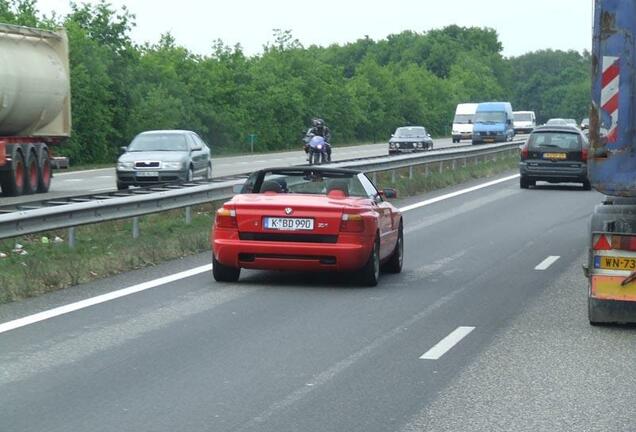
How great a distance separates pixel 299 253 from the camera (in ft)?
48.4

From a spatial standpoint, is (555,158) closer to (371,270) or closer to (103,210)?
(103,210)

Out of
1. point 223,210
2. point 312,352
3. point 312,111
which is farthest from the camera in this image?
point 312,111

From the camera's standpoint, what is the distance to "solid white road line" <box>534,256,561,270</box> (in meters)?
17.4

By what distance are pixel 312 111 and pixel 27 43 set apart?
209ft

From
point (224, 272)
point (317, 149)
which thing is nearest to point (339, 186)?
point (224, 272)

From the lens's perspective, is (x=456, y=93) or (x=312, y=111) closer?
(x=312, y=111)

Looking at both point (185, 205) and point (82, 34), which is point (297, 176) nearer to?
point (185, 205)

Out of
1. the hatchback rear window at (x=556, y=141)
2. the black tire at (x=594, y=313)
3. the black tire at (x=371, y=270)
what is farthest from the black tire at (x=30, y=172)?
the black tire at (x=594, y=313)

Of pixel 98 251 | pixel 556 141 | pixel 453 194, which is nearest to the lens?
pixel 98 251

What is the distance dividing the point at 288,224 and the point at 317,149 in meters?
28.2

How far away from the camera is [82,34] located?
60281mm

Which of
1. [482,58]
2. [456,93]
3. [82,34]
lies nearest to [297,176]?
[82,34]

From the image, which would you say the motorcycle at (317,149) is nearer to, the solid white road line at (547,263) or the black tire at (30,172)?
the black tire at (30,172)

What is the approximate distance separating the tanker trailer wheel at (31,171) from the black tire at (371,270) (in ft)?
64.6
